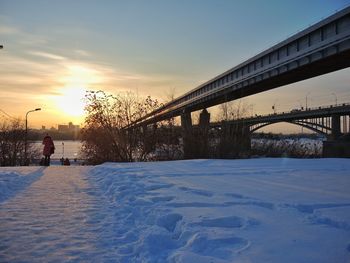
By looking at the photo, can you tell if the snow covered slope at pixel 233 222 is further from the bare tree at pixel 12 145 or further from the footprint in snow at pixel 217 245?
the bare tree at pixel 12 145

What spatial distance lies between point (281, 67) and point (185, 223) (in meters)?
38.2

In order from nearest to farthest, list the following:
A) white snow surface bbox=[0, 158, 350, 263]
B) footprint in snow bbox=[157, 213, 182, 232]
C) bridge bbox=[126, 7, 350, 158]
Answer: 1. white snow surface bbox=[0, 158, 350, 263]
2. footprint in snow bbox=[157, 213, 182, 232]
3. bridge bbox=[126, 7, 350, 158]

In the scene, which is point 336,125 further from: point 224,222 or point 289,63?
point 224,222

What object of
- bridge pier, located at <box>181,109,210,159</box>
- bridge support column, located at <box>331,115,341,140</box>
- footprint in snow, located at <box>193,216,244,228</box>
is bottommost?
footprint in snow, located at <box>193,216,244,228</box>

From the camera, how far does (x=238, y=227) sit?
211 inches

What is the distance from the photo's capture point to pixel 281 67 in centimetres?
4134

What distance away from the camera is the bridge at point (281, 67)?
2806 cm

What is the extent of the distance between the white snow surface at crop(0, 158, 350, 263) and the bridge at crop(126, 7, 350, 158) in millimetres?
15550

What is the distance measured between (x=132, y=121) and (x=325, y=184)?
755 inches

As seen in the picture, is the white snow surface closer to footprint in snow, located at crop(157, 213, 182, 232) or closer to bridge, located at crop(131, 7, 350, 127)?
footprint in snow, located at crop(157, 213, 182, 232)

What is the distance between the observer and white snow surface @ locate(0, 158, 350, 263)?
14.4 ft

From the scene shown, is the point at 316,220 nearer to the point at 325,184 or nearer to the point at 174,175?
the point at 325,184

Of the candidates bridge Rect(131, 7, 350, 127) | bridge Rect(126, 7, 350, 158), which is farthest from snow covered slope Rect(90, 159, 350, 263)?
bridge Rect(131, 7, 350, 127)

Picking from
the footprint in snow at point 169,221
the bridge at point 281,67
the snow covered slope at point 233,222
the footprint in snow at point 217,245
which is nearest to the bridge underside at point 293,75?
the bridge at point 281,67
